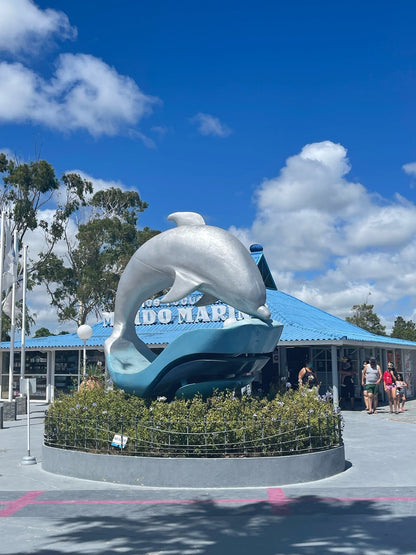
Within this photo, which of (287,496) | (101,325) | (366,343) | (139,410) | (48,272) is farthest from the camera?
(48,272)

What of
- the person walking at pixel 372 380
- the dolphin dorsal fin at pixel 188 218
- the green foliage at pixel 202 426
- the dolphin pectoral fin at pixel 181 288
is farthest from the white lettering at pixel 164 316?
the dolphin pectoral fin at pixel 181 288

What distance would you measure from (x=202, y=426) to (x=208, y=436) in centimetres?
18

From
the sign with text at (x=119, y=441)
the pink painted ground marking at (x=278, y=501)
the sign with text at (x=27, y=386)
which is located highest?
the sign with text at (x=27, y=386)

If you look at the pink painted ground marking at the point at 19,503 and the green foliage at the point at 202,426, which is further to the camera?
the green foliage at the point at 202,426

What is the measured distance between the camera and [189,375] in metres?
10.5

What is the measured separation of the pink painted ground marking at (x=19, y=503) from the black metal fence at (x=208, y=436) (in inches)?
58.6

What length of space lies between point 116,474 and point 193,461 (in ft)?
4.17

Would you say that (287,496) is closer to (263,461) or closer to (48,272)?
(263,461)

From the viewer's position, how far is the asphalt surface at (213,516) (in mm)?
5734

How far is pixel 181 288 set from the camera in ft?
33.3

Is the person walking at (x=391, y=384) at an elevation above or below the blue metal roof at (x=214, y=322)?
below

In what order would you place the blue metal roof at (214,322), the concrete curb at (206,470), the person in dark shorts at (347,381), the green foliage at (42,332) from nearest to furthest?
the concrete curb at (206,470), the blue metal roof at (214,322), the person in dark shorts at (347,381), the green foliage at (42,332)

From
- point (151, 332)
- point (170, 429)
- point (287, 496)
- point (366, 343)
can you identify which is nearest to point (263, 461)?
point (287, 496)

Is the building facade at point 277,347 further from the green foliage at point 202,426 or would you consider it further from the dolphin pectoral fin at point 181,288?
the dolphin pectoral fin at point 181,288
